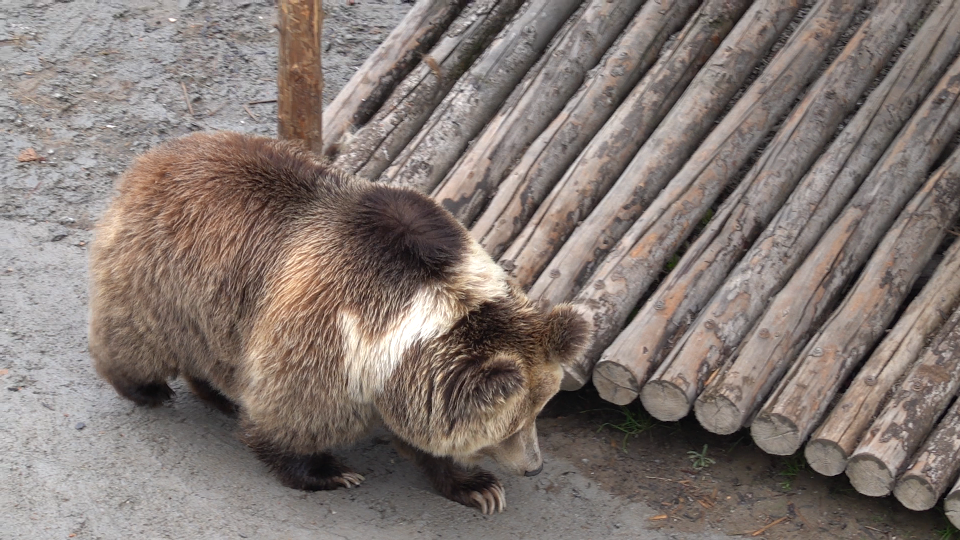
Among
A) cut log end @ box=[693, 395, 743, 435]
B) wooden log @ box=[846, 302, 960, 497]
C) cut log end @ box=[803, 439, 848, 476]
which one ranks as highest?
wooden log @ box=[846, 302, 960, 497]

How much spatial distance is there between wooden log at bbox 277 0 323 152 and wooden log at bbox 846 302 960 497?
3033 mm

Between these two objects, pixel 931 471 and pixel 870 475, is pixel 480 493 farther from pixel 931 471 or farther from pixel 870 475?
pixel 931 471

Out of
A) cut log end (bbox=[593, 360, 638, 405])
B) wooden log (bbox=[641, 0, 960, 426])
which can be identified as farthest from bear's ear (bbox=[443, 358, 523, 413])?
wooden log (bbox=[641, 0, 960, 426])

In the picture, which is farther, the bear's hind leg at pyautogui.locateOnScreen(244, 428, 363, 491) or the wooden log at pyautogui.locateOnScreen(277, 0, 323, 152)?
the wooden log at pyautogui.locateOnScreen(277, 0, 323, 152)

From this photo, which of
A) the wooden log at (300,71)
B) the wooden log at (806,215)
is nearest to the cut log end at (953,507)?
the wooden log at (806,215)

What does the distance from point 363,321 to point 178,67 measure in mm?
4087

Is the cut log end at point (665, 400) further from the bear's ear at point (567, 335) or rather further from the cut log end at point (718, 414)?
the bear's ear at point (567, 335)

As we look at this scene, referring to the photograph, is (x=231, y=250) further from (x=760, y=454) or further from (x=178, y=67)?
(x=178, y=67)

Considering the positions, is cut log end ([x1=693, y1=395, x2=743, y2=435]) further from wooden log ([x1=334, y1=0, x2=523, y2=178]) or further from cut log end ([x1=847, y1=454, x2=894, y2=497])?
wooden log ([x1=334, y1=0, x2=523, y2=178])

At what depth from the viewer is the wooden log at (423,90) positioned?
213 inches

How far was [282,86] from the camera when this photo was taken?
4.79 m

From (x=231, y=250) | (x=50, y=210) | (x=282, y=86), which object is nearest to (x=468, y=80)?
(x=282, y=86)

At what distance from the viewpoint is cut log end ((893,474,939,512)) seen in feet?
12.7

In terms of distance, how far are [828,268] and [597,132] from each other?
1437 millimetres
